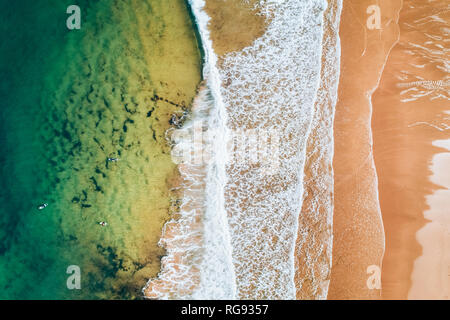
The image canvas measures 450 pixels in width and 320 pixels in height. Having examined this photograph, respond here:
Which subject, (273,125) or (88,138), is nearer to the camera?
(88,138)

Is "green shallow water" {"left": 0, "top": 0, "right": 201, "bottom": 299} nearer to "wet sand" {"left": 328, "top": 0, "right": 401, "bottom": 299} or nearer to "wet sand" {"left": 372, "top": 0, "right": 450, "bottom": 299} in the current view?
"wet sand" {"left": 328, "top": 0, "right": 401, "bottom": 299}

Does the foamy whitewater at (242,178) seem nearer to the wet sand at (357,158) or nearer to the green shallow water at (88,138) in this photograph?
the green shallow water at (88,138)

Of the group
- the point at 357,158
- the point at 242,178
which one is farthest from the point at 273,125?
the point at 357,158

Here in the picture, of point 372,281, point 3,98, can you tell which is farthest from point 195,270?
point 3,98

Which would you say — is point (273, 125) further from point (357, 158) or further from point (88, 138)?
point (88, 138)

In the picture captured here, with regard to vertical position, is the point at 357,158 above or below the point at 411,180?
above

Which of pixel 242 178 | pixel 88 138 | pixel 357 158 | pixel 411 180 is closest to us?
pixel 88 138
